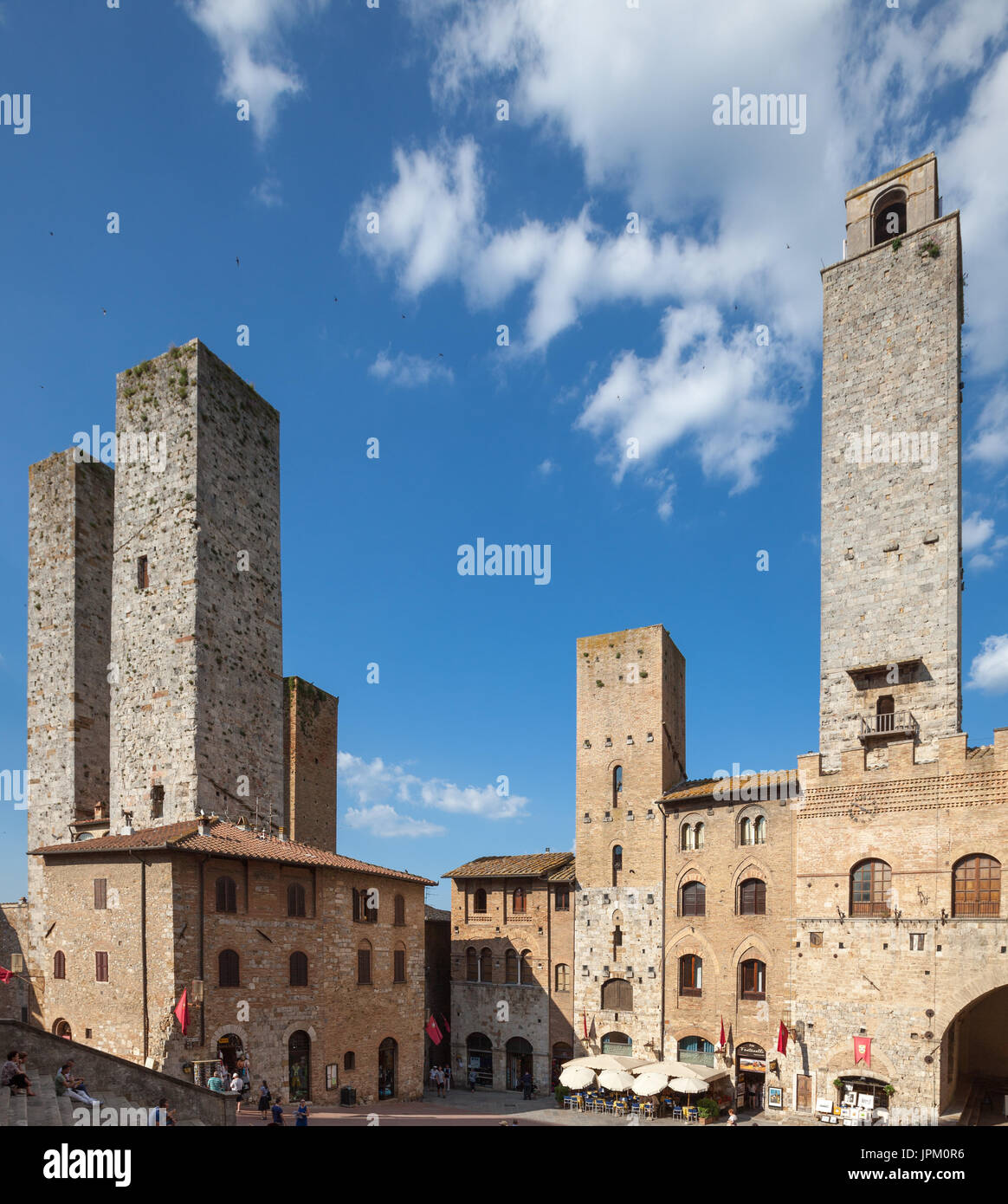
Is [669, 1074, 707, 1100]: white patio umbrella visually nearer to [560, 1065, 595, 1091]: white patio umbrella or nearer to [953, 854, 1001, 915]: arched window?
[560, 1065, 595, 1091]: white patio umbrella

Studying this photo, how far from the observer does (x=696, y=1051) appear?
35219 mm

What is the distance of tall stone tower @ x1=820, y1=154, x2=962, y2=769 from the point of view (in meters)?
31.0

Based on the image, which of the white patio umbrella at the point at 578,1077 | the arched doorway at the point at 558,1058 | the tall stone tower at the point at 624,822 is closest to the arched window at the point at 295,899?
the white patio umbrella at the point at 578,1077

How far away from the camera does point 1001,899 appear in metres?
27.1

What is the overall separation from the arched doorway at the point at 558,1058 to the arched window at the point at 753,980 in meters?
9.65

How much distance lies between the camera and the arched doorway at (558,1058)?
129 ft

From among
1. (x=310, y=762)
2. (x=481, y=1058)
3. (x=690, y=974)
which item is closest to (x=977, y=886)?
(x=690, y=974)

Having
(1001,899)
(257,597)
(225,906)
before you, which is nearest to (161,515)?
(257,597)

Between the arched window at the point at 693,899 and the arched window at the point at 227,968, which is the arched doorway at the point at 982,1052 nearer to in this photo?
the arched window at the point at 693,899

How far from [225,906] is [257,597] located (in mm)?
13020

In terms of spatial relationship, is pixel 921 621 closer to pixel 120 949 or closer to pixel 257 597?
pixel 257 597
